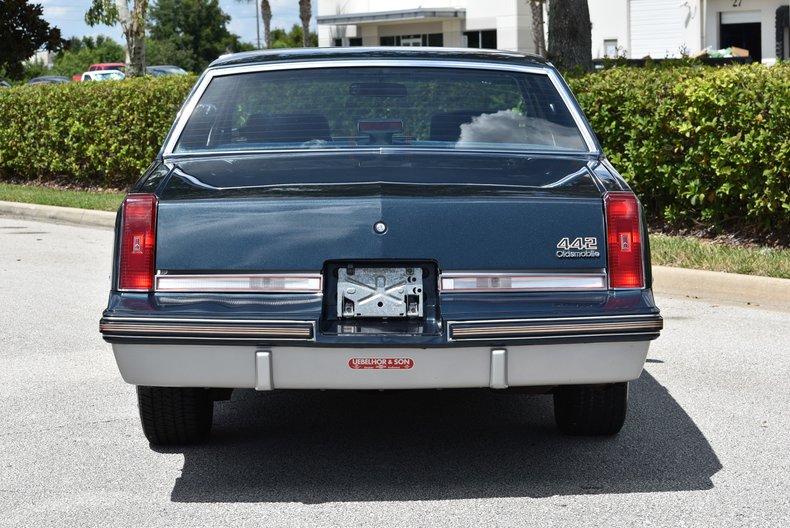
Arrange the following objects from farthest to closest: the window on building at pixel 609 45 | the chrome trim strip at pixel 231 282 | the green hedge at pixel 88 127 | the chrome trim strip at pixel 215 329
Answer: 1. the window on building at pixel 609 45
2. the green hedge at pixel 88 127
3. the chrome trim strip at pixel 231 282
4. the chrome trim strip at pixel 215 329

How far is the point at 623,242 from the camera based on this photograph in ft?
14.5

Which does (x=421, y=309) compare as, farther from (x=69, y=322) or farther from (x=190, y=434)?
(x=69, y=322)

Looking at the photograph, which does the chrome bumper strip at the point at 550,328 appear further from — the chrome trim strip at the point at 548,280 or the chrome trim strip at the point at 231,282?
the chrome trim strip at the point at 231,282

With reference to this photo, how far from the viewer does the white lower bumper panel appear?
4.24m

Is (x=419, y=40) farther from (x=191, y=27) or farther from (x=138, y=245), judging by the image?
(x=138, y=245)

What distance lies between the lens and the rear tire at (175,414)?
4820 millimetres

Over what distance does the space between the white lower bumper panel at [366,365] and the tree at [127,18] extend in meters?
19.1

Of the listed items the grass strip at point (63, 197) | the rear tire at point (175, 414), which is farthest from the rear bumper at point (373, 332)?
the grass strip at point (63, 197)

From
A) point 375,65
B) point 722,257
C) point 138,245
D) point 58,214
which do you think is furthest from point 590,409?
→ point 58,214

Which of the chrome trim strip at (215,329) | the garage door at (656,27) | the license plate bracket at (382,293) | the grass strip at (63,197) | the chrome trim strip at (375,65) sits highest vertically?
the garage door at (656,27)

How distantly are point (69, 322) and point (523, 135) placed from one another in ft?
13.5

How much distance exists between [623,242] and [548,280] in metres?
0.31

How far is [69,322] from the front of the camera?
27.1 feet

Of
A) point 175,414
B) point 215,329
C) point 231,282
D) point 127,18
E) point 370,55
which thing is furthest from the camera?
point 127,18
